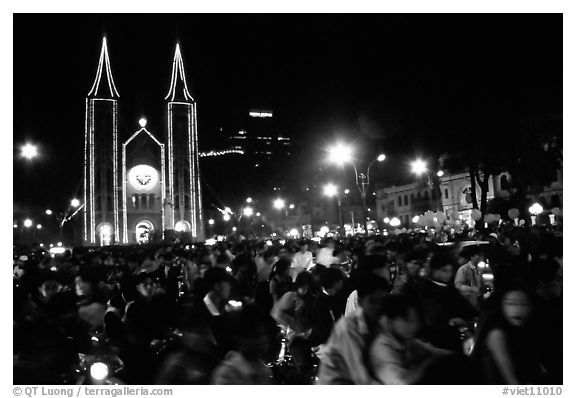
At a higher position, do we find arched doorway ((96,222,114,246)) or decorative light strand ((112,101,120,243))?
decorative light strand ((112,101,120,243))

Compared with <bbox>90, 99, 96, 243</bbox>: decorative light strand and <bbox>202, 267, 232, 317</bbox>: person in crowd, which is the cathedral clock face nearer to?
<bbox>90, 99, 96, 243</bbox>: decorative light strand

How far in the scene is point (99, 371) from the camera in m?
5.73

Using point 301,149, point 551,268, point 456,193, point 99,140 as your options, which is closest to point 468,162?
point 551,268

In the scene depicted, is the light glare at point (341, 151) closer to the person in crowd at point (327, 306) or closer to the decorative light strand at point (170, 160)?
the person in crowd at point (327, 306)

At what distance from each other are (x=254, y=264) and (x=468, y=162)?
2255cm

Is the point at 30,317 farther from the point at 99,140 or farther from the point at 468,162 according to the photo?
the point at 99,140

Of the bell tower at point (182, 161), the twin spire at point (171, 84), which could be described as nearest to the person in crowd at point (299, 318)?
the bell tower at point (182, 161)

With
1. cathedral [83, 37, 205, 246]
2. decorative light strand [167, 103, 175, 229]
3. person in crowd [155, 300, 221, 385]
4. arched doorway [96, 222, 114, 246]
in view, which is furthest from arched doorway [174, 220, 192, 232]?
person in crowd [155, 300, 221, 385]

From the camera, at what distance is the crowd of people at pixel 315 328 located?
4488mm

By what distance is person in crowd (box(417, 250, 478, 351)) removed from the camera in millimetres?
5754

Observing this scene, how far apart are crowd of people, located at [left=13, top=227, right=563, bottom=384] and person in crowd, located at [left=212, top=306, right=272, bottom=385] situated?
0.01m

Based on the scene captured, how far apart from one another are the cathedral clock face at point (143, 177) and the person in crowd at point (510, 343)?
64830 mm

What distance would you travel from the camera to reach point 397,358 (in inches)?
175

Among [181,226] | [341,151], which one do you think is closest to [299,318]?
[341,151]
